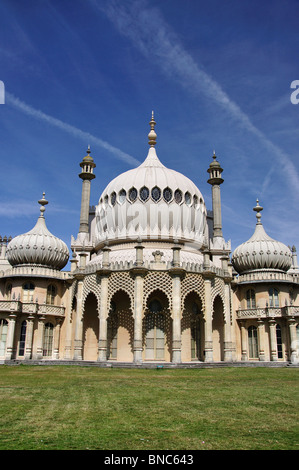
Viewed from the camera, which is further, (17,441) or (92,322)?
(92,322)

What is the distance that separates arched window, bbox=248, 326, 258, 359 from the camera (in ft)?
113

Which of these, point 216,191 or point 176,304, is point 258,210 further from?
point 176,304

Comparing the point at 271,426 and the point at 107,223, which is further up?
the point at 107,223

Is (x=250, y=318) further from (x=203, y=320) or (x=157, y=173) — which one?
(x=157, y=173)

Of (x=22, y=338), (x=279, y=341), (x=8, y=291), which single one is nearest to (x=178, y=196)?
(x=279, y=341)

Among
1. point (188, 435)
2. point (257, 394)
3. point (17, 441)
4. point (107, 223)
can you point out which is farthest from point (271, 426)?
point (107, 223)

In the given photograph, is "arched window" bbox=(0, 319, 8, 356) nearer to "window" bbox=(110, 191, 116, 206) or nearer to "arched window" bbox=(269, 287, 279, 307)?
"window" bbox=(110, 191, 116, 206)

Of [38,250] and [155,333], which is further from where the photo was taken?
[38,250]

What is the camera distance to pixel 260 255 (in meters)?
35.9

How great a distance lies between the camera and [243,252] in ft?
121

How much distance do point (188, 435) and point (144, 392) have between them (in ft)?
20.7

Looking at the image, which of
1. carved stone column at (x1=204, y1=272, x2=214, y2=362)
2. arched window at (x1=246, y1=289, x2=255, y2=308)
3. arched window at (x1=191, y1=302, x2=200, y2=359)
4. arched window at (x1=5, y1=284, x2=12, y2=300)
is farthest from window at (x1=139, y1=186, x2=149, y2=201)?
arched window at (x1=5, y1=284, x2=12, y2=300)

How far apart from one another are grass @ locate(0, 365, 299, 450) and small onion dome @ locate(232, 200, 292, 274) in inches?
917

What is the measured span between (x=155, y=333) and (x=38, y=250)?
12343 millimetres
